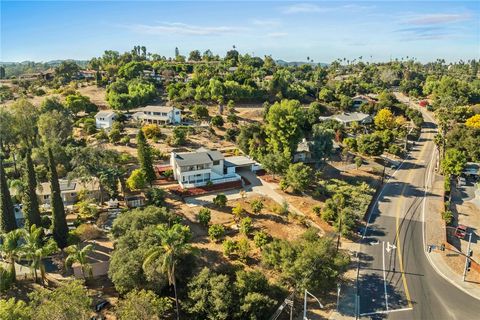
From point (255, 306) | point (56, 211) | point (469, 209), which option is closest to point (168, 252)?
point (255, 306)

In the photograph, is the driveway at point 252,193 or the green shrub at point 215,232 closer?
the green shrub at point 215,232

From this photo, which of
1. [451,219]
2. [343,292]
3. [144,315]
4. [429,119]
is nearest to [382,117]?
[429,119]

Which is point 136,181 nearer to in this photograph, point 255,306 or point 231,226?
point 231,226

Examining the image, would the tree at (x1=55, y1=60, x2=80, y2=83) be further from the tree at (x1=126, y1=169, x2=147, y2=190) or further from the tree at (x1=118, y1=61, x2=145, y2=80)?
the tree at (x1=126, y1=169, x2=147, y2=190)

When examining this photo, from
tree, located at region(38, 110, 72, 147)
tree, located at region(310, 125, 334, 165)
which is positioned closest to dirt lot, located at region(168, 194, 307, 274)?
tree, located at region(310, 125, 334, 165)

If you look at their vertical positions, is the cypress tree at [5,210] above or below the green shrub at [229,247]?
above

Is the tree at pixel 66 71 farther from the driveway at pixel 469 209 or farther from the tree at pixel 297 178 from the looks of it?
the driveway at pixel 469 209

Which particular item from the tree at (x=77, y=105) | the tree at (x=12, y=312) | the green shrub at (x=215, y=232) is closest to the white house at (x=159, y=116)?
the tree at (x=77, y=105)
